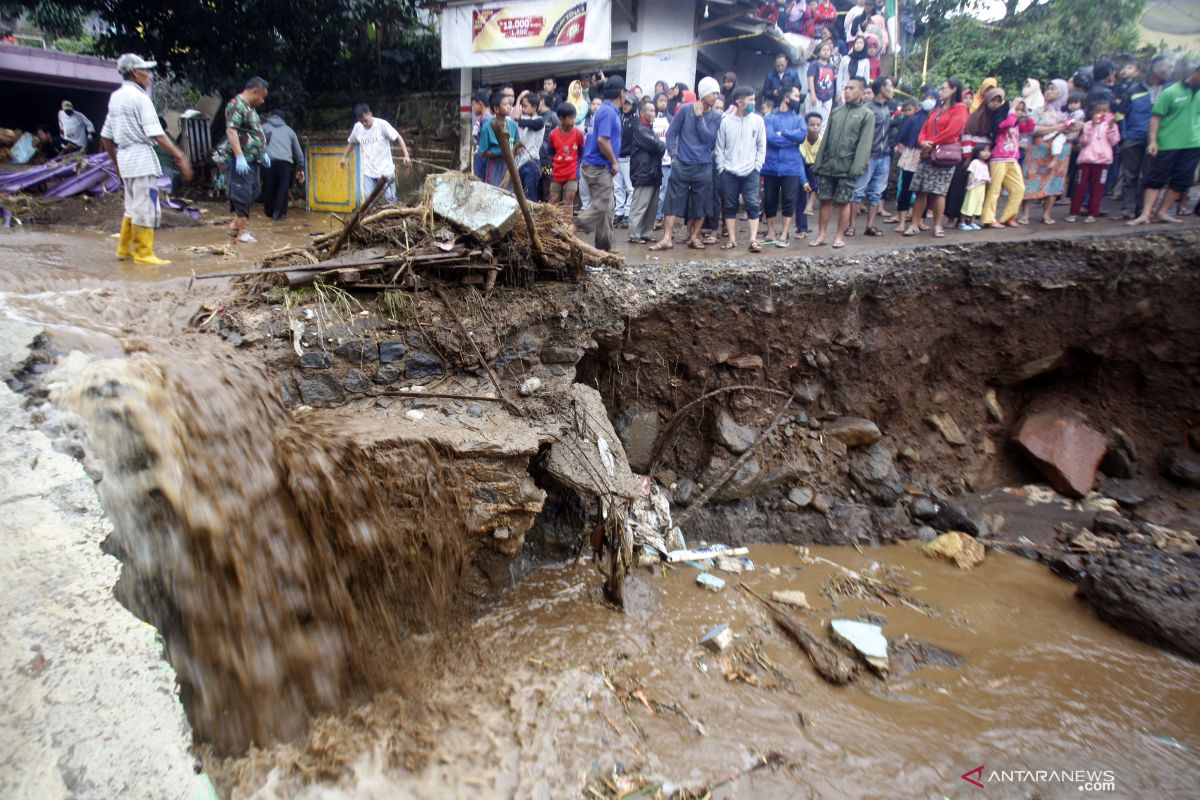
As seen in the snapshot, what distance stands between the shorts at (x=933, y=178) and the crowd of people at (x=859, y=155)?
0.01 meters

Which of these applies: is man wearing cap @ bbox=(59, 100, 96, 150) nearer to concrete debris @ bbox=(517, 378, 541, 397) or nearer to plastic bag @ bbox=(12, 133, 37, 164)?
plastic bag @ bbox=(12, 133, 37, 164)

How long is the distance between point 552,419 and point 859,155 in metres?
4.40

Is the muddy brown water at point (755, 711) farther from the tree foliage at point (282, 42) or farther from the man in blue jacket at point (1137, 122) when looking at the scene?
the tree foliage at point (282, 42)

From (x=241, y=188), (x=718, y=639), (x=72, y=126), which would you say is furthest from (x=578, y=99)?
(x=72, y=126)

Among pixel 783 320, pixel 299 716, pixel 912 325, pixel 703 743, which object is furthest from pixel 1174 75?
pixel 299 716

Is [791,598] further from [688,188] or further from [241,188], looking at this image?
[241,188]

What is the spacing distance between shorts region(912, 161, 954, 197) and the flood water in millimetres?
4732

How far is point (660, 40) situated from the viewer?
1065 centimetres

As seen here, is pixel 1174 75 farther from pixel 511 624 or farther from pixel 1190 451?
pixel 511 624

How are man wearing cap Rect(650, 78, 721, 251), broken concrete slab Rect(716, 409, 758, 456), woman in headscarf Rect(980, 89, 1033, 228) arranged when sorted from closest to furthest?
broken concrete slab Rect(716, 409, 758, 456) → man wearing cap Rect(650, 78, 721, 251) → woman in headscarf Rect(980, 89, 1033, 228)

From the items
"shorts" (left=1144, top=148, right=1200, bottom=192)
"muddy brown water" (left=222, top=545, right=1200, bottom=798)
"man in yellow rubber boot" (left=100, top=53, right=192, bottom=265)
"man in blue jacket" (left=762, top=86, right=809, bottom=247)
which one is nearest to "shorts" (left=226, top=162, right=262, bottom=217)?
"man in yellow rubber boot" (left=100, top=53, right=192, bottom=265)

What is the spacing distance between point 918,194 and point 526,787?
288 inches

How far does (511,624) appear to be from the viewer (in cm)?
421

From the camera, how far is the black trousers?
8680 mm
